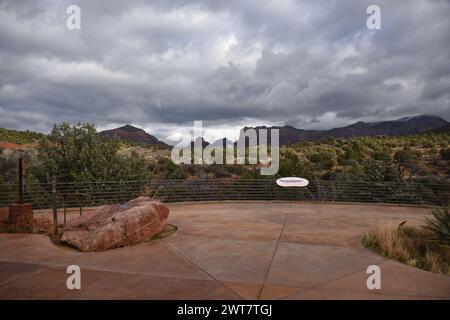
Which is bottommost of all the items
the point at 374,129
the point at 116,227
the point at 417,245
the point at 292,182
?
the point at 417,245

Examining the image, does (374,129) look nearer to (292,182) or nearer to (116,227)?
(292,182)

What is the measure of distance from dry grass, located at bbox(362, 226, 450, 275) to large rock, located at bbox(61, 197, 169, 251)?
174 inches

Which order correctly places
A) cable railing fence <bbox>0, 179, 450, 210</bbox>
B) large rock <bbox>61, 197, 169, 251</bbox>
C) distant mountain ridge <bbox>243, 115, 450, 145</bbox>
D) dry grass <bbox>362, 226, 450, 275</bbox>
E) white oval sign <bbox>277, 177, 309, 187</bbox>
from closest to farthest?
dry grass <bbox>362, 226, 450, 275</bbox>
large rock <bbox>61, 197, 169, 251</bbox>
white oval sign <bbox>277, 177, 309, 187</bbox>
cable railing fence <bbox>0, 179, 450, 210</bbox>
distant mountain ridge <bbox>243, 115, 450, 145</bbox>

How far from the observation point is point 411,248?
7020mm

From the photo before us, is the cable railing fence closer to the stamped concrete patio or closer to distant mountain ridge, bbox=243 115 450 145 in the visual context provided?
the stamped concrete patio

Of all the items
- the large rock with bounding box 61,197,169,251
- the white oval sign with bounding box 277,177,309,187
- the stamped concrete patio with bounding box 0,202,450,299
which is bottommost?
the stamped concrete patio with bounding box 0,202,450,299

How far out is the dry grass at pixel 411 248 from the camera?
6047 mm

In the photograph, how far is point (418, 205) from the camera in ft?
45.9

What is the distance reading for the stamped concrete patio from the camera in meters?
4.69

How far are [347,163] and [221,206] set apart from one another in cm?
1770

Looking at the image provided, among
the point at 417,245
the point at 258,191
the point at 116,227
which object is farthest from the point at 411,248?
the point at 258,191

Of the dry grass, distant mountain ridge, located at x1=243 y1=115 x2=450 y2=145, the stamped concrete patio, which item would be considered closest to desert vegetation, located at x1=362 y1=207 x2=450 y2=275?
the dry grass

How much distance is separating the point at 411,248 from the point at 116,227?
18.7ft
